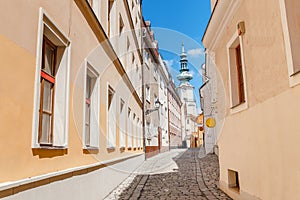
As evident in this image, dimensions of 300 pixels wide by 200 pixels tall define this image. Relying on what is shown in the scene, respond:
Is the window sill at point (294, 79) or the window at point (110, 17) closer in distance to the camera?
the window sill at point (294, 79)

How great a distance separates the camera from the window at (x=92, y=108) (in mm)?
6570

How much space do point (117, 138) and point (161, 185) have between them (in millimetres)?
2127

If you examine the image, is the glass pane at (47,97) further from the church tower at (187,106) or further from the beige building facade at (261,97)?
the church tower at (187,106)

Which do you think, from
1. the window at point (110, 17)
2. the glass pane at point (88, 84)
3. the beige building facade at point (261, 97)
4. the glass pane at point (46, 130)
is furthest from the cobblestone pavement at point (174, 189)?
the window at point (110, 17)

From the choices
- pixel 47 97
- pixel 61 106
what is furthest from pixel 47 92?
pixel 61 106

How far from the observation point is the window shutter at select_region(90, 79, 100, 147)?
22.0ft

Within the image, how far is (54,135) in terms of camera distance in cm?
441

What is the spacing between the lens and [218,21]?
6.93 meters

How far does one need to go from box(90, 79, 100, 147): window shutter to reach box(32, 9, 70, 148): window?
6.70ft

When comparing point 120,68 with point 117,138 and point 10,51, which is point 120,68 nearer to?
point 117,138

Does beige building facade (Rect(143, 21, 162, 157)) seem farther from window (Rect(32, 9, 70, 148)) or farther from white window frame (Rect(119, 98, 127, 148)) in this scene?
window (Rect(32, 9, 70, 148))

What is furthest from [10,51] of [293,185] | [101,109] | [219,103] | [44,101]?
[219,103]

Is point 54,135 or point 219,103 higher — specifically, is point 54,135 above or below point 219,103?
below

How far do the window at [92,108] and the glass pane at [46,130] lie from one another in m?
2.14
